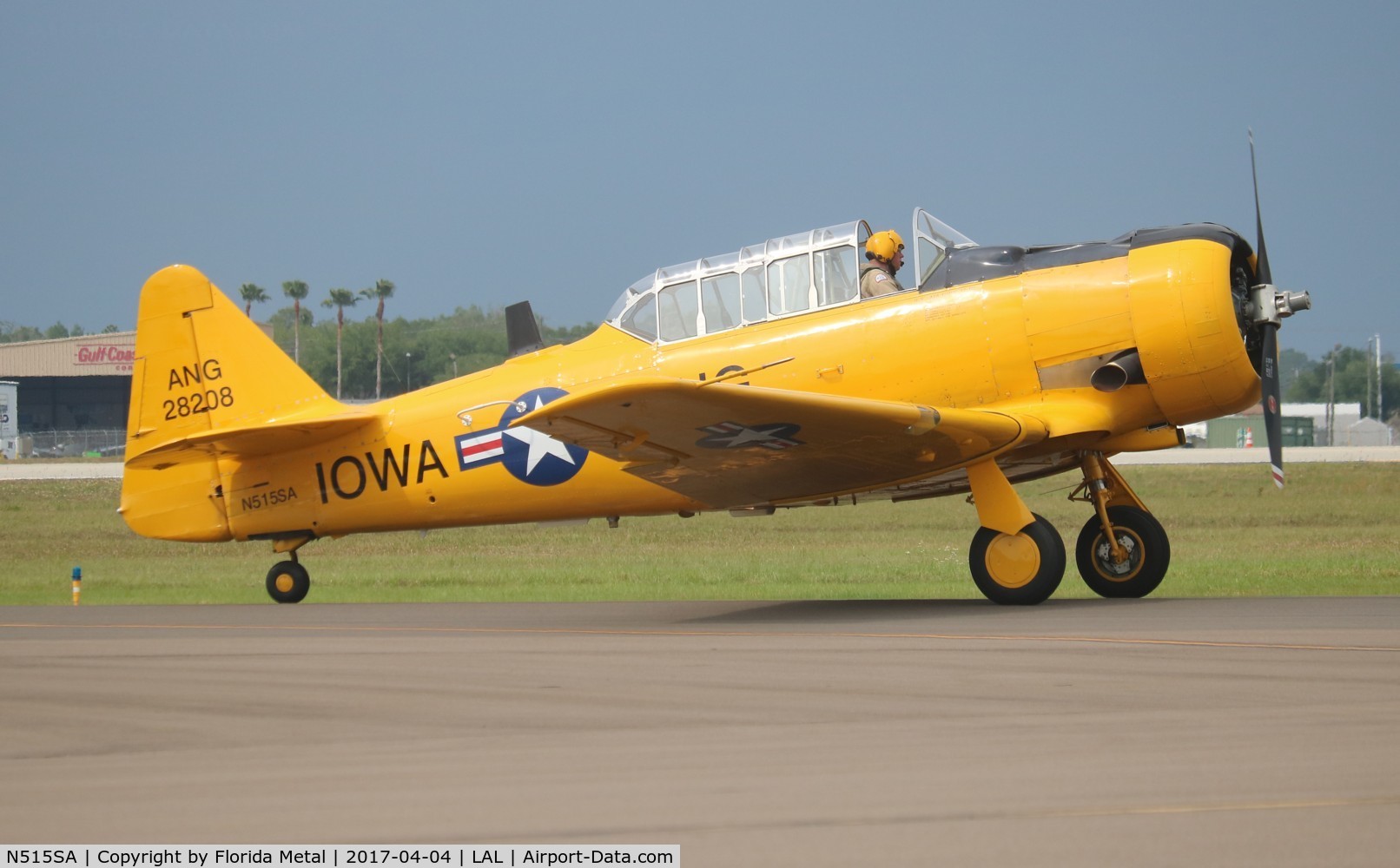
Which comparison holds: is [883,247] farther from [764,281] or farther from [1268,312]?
[1268,312]

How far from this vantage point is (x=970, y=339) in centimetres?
1091

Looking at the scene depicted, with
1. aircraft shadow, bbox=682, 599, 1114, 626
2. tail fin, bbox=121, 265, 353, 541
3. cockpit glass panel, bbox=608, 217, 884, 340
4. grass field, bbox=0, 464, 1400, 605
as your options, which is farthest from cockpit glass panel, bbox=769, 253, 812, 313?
tail fin, bbox=121, 265, 353, 541

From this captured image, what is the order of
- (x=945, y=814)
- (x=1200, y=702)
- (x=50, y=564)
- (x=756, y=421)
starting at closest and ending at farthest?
(x=945, y=814) → (x=1200, y=702) → (x=756, y=421) → (x=50, y=564)

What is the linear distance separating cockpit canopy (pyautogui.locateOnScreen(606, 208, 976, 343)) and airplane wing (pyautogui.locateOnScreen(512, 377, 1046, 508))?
127cm

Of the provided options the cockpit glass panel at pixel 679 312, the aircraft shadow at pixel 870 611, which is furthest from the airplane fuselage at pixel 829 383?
the aircraft shadow at pixel 870 611

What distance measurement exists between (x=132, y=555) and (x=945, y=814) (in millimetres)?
24615

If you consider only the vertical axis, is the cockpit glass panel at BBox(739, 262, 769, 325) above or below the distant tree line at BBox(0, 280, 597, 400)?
below

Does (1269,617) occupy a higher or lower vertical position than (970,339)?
lower

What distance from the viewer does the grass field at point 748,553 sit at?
51.0ft

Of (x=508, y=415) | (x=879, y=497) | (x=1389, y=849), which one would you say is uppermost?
(x=508, y=415)

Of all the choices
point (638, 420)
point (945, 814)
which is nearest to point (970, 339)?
point (638, 420)

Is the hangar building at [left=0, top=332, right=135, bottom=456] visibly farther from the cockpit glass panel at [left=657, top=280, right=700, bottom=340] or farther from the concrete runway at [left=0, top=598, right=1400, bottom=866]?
the concrete runway at [left=0, top=598, right=1400, bottom=866]

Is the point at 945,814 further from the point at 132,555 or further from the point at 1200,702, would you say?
the point at 132,555

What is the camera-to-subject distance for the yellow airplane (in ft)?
34.0
